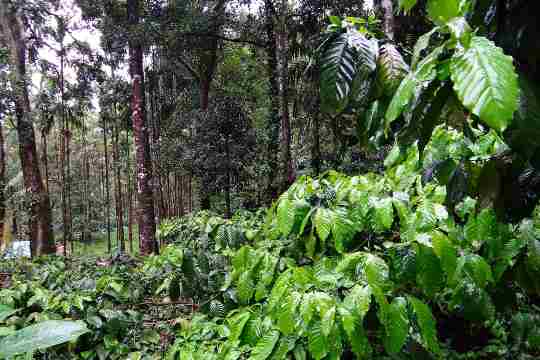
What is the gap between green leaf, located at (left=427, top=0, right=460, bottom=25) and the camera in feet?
→ 2.20

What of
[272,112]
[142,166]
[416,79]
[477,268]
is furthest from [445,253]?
[272,112]

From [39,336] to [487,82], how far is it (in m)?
0.75

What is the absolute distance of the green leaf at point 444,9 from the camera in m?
0.67

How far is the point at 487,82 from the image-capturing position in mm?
546

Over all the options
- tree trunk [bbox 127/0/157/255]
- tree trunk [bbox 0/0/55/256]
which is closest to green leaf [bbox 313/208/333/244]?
tree trunk [bbox 127/0/157/255]

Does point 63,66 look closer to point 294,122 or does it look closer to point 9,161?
point 294,122

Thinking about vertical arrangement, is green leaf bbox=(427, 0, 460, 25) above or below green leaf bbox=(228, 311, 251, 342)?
above

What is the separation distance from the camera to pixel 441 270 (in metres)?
1.30

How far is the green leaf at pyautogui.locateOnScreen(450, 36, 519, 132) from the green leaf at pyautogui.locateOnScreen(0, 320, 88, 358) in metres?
0.64

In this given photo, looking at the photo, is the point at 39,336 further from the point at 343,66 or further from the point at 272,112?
the point at 272,112

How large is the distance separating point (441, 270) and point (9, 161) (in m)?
29.2

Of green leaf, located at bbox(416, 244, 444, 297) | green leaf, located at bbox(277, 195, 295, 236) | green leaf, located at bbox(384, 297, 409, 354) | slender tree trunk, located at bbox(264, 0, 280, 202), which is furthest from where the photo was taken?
slender tree trunk, located at bbox(264, 0, 280, 202)

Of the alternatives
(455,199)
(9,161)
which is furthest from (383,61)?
(9,161)

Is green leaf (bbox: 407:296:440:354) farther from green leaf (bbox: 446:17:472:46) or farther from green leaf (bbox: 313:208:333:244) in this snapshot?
green leaf (bbox: 446:17:472:46)
